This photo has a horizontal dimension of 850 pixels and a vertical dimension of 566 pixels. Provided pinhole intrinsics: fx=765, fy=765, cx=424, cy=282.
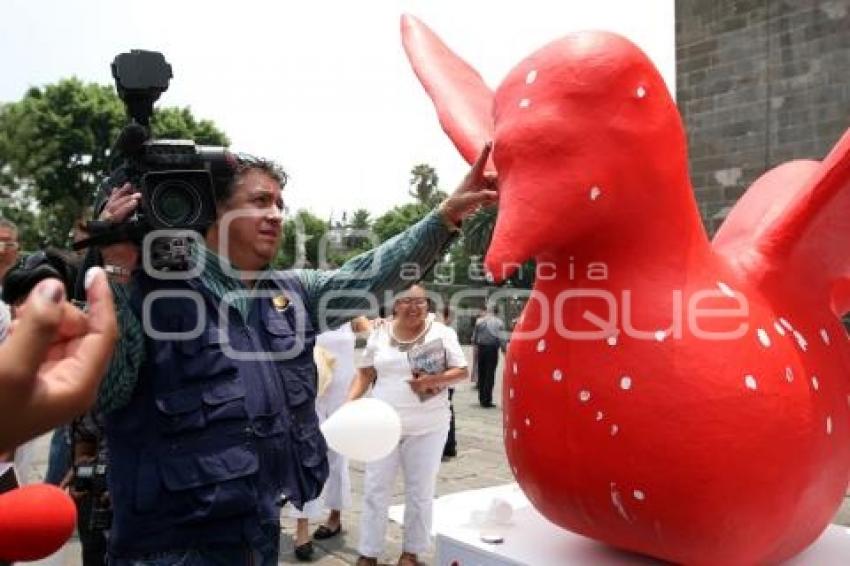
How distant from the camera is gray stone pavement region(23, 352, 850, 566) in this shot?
4074mm

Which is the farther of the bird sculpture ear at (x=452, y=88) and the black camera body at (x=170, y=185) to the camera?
the bird sculpture ear at (x=452, y=88)

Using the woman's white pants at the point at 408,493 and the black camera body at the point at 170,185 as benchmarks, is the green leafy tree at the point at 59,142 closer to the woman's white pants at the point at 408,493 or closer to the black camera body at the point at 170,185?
the woman's white pants at the point at 408,493

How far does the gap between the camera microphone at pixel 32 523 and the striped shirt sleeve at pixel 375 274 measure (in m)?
0.95

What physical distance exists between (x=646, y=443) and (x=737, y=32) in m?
9.49

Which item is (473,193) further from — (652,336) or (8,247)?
(8,247)

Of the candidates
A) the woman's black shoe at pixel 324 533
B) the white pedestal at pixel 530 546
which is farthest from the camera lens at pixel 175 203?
the woman's black shoe at pixel 324 533

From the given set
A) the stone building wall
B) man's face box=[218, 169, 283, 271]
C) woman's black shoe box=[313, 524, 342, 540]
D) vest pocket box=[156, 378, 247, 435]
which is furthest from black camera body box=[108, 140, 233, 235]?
the stone building wall

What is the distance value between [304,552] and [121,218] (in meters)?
2.88

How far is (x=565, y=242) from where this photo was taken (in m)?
1.88

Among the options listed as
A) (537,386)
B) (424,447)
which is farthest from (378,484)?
(537,386)

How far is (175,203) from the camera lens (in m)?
1.70

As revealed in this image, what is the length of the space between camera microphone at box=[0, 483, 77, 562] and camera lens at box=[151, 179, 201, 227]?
646mm

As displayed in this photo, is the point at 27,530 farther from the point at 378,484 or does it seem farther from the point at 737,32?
the point at 737,32

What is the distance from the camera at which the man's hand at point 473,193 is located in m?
2.10
